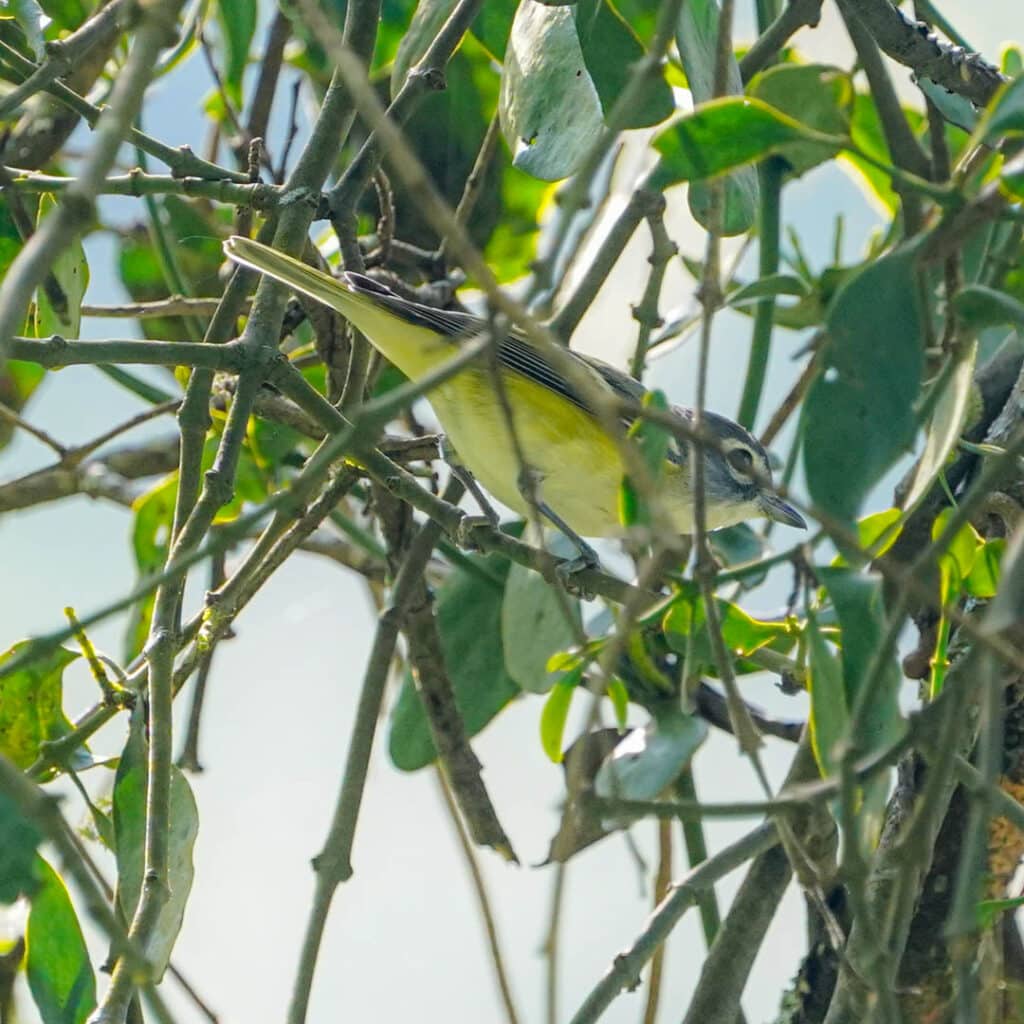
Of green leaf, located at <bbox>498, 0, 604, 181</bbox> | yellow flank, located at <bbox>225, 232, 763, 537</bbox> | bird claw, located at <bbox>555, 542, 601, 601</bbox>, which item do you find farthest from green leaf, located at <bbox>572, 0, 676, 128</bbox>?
yellow flank, located at <bbox>225, 232, 763, 537</bbox>

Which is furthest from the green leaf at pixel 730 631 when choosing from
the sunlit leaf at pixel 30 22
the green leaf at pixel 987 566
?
the sunlit leaf at pixel 30 22

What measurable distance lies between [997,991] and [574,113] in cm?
173

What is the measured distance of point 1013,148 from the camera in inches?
61.6

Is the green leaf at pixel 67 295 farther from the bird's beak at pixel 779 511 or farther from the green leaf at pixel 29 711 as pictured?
the bird's beak at pixel 779 511

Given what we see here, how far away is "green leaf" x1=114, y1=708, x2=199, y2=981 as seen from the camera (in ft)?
7.15

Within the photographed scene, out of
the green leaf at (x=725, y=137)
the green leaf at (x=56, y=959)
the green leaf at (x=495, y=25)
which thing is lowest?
the green leaf at (x=56, y=959)

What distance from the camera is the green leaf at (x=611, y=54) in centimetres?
235

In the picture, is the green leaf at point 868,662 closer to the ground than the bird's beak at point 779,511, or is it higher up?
closer to the ground

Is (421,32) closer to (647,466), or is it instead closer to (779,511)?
(647,466)

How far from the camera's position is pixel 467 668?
3.28 meters

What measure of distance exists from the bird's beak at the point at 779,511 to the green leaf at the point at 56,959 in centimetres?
228

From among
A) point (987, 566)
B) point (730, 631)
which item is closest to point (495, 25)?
point (730, 631)

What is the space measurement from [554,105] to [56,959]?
61.9 inches

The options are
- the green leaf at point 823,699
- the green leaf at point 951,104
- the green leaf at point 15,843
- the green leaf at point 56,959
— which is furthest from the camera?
the green leaf at point 951,104
